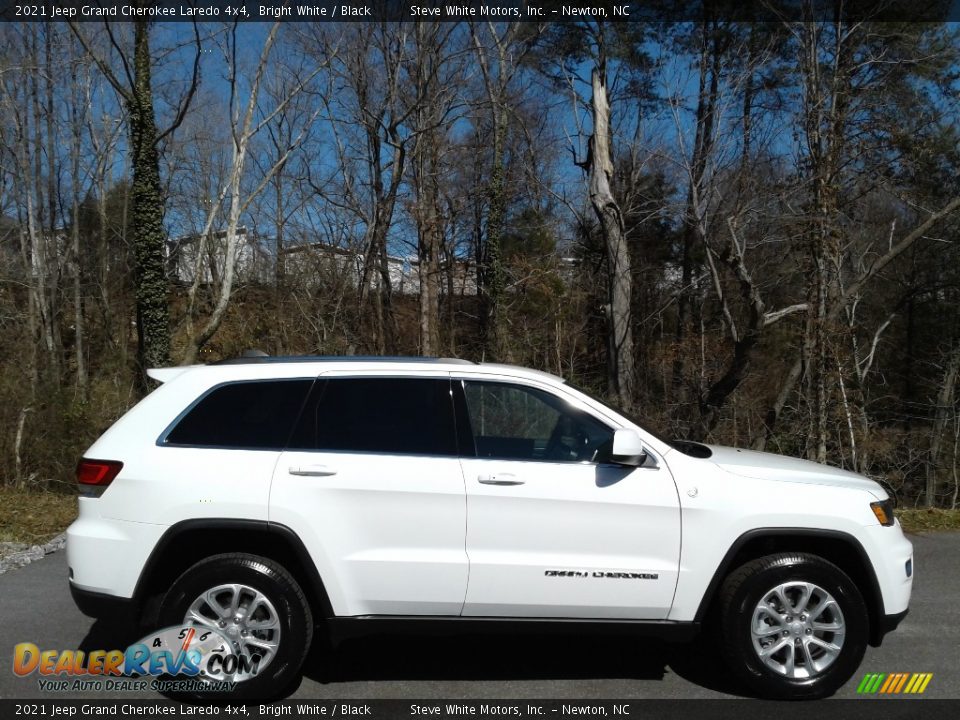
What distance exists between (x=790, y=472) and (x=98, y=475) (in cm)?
376

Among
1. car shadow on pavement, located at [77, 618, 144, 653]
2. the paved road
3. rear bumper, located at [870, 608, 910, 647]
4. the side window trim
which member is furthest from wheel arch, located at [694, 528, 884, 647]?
car shadow on pavement, located at [77, 618, 144, 653]

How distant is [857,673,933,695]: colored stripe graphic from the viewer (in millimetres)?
4410

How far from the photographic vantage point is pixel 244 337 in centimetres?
2216

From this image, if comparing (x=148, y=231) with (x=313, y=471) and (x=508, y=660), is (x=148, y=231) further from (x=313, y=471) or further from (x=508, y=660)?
(x=508, y=660)

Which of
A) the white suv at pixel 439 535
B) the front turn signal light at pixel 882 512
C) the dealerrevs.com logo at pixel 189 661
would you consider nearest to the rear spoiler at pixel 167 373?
the white suv at pixel 439 535

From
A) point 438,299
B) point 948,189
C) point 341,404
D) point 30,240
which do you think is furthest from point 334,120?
point 341,404

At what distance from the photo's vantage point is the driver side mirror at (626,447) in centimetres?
412

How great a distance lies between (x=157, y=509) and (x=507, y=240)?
824 inches

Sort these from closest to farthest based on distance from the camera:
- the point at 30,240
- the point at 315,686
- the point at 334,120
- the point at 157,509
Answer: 1. the point at 157,509
2. the point at 315,686
3. the point at 334,120
4. the point at 30,240

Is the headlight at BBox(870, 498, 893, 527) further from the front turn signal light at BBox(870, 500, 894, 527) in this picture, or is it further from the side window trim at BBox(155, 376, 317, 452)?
the side window trim at BBox(155, 376, 317, 452)

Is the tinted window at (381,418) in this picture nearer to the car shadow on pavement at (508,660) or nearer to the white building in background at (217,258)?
the car shadow on pavement at (508,660)

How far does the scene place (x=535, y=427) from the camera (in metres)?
4.86

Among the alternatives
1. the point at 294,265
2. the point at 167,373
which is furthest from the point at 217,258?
the point at 167,373

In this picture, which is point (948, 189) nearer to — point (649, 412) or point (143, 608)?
point (649, 412)
